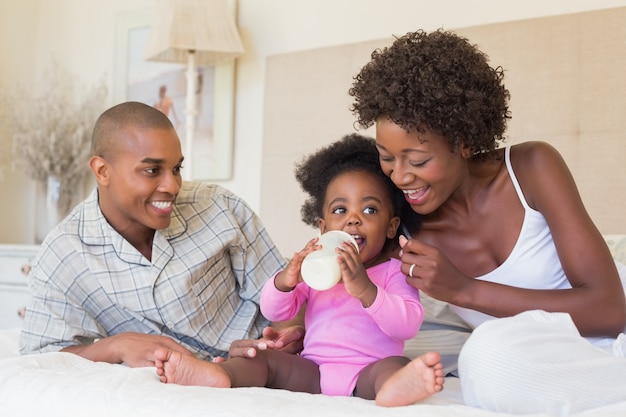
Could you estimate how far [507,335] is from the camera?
1.18 m

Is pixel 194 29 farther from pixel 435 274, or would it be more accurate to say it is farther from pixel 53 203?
pixel 435 274

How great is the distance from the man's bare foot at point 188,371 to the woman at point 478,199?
1.31ft

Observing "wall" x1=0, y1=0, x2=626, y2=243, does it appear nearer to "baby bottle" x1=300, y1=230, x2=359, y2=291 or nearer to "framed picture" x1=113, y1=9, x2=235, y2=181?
"framed picture" x1=113, y1=9, x2=235, y2=181

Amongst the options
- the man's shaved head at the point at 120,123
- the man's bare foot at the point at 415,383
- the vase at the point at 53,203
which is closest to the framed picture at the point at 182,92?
the vase at the point at 53,203

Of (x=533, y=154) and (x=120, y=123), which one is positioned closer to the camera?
(x=533, y=154)

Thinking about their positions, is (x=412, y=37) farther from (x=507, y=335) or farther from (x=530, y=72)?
(x=530, y=72)

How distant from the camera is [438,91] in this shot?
1.55 meters

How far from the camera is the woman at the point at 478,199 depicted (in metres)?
1.48

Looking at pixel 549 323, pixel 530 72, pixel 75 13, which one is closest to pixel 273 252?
pixel 549 323

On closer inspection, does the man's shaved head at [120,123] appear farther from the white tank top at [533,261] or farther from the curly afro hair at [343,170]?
the white tank top at [533,261]

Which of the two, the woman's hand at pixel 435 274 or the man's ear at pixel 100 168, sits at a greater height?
the man's ear at pixel 100 168

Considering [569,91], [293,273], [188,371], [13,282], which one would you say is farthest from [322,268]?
[13,282]

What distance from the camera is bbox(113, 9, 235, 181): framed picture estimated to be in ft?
11.4

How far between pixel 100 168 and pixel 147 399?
851mm
